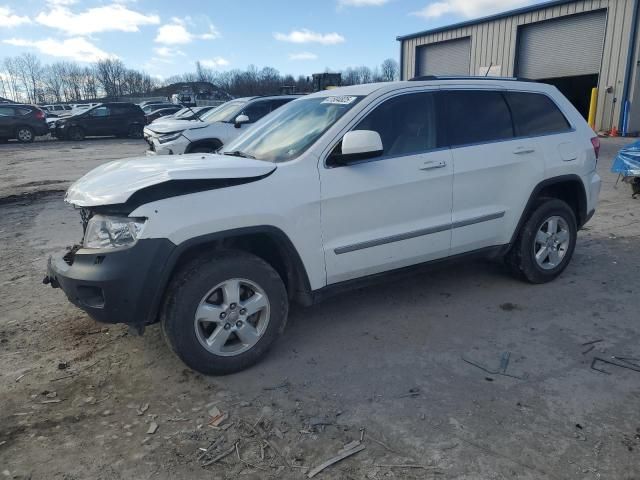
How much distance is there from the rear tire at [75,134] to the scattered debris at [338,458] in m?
26.1

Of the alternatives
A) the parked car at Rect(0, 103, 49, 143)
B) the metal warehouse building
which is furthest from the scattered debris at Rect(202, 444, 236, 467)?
the parked car at Rect(0, 103, 49, 143)

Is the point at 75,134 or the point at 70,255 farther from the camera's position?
the point at 75,134

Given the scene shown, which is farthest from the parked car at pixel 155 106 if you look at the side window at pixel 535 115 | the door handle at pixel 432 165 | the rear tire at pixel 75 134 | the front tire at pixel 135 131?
the door handle at pixel 432 165

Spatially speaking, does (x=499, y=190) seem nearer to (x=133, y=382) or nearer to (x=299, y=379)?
(x=299, y=379)

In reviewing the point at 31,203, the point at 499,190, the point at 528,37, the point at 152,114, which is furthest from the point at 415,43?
the point at 499,190

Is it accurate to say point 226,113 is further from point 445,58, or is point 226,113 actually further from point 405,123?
point 445,58

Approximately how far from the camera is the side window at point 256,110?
35.3 feet

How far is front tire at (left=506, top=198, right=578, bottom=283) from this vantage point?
181 inches

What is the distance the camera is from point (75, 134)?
24969mm

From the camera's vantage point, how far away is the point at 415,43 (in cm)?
2733

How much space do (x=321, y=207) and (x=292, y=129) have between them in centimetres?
87

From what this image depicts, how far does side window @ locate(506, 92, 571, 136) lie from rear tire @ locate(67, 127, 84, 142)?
24.8m

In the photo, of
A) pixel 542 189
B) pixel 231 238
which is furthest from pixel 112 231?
pixel 542 189

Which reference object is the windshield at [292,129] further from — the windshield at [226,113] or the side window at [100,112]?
the side window at [100,112]
